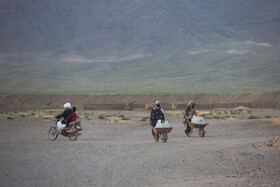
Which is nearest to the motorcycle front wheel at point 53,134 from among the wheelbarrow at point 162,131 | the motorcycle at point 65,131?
the motorcycle at point 65,131

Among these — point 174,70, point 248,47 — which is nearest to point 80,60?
point 174,70

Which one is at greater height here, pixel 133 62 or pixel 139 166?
pixel 133 62

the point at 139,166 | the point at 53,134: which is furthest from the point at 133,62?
the point at 139,166

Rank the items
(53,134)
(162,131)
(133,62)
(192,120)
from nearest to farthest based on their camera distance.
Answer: (162,131), (53,134), (192,120), (133,62)

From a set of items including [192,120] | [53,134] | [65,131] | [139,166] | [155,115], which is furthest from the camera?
[192,120]

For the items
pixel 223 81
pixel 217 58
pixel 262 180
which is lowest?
pixel 262 180

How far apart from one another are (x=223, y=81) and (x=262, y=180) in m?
108

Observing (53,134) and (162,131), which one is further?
(53,134)

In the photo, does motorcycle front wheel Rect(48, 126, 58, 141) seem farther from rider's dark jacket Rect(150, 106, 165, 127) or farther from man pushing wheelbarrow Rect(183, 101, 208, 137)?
man pushing wheelbarrow Rect(183, 101, 208, 137)

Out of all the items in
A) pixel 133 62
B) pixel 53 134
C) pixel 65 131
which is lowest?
pixel 53 134

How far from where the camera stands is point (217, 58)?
156 m

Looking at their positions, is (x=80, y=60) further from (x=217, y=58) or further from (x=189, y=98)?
(x=189, y=98)

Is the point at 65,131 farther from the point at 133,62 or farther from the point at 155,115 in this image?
the point at 133,62

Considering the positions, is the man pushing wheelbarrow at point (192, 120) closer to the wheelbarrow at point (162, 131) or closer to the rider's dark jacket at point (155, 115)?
the rider's dark jacket at point (155, 115)
